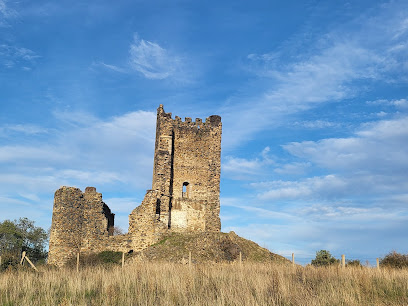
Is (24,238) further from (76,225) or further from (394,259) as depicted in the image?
(394,259)

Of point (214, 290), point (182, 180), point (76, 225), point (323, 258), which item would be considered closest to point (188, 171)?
point (182, 180)

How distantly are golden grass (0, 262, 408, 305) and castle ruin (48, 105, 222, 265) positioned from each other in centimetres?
1308

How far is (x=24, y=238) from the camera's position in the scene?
36.3m

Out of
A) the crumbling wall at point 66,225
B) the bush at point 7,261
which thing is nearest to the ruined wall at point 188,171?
the crumbling wall at point 66,225

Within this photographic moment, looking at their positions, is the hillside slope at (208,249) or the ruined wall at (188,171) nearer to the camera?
the hillside slope at (208,249)

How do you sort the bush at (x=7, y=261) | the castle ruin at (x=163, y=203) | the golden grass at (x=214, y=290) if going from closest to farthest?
1. the golden grass at (x=214, y=290)
2. the bush at (x=7, y=261)
3. the castle ruin at (x=163, y=203)

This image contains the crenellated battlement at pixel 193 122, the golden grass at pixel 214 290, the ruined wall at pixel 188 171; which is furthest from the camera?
the crenellated battlement at pixel 193 122

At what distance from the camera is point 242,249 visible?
23.5m

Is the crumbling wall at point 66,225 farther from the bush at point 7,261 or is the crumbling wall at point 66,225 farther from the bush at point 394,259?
the bush at point 394,259

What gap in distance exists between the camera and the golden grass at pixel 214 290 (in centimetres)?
A: 840

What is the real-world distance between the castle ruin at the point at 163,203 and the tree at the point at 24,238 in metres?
11.3

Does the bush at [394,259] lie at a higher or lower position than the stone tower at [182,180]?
lower

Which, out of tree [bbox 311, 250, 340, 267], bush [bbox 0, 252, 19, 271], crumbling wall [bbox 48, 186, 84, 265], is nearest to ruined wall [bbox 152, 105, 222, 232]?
crumbling wall [bbox 48, 186, 84, 265]

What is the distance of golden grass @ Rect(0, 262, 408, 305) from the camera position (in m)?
8.40
